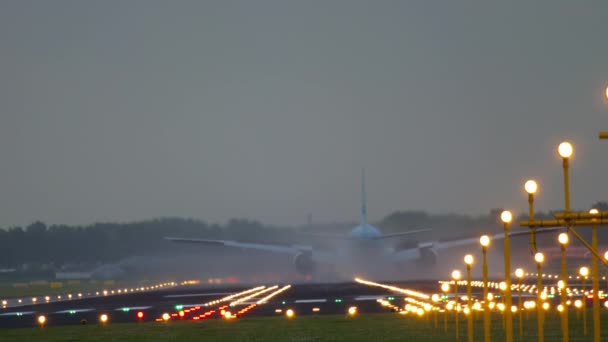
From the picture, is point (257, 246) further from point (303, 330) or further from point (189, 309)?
point (303, 330)

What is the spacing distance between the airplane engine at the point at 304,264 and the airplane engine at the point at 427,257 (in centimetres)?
793

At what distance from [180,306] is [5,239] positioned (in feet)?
269

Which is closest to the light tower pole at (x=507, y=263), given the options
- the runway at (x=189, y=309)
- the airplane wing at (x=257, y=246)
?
the runway at (x=189, y=309)

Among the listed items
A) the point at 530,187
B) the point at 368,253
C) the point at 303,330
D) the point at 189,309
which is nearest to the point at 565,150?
the point at 530,187

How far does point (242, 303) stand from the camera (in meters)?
47.3

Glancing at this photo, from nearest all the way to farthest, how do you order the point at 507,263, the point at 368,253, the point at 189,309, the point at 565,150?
1. the point at 565,150
2. the point at 507,263
3. the point at 189,309
4. the point at 368,253

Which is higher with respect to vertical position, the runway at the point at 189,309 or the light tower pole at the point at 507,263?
the runway at the point at 189,309

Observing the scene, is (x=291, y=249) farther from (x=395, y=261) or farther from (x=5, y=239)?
(x=5, y=239)

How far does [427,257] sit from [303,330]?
189 ft

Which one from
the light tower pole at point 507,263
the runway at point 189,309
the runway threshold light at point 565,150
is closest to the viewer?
the runway threshold light at point 565,150

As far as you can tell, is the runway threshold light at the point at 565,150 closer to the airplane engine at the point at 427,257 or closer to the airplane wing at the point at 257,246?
the airplane engine at the point at 427,257

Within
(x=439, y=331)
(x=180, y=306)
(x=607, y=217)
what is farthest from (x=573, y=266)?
(x=607, y=217)

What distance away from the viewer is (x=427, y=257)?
280ft

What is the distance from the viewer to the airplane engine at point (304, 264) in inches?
3344
